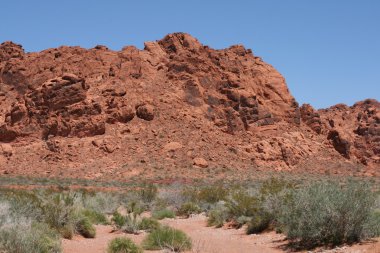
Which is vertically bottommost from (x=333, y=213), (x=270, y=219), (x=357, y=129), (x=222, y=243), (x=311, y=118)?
(x=222, y=243)

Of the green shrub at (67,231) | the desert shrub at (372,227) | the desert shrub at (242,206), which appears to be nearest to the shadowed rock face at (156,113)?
the desert shrub at (242,206)

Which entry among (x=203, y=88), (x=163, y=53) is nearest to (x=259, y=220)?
(x=203, y=88)

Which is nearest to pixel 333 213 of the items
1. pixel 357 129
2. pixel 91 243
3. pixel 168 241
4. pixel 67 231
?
pixel 168 241

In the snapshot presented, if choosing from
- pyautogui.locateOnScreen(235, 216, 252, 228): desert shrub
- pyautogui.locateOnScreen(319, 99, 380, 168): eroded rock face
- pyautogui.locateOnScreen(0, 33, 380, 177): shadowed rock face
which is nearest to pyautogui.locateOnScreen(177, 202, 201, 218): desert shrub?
pyautogui.locateOnScreen(235, 216, 252, 228): desert shrub

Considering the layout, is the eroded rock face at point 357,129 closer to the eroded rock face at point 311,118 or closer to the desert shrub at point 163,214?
the eroded rock face at point 311,118

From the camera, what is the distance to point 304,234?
13.0 meters

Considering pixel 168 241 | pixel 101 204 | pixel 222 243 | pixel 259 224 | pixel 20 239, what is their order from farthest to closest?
pixel 101 204, pixel 259 224, pixel 222 243, pixel 168 241, pixel 20 239

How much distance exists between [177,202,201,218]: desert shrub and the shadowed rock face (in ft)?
84.5

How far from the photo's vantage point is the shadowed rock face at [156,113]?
177ft

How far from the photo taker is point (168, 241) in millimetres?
13320

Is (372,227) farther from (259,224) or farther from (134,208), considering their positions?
(134,208)

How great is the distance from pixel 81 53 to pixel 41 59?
206 inches

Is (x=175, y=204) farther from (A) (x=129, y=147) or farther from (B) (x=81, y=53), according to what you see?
(B) (x=81, y=53)

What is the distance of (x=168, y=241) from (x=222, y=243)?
2.04 meters
